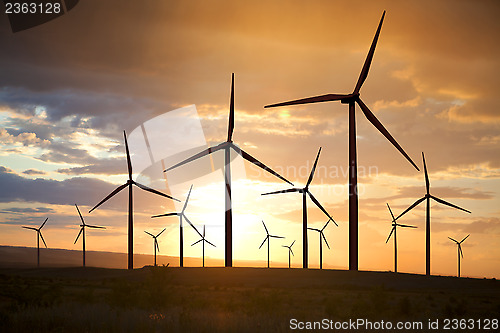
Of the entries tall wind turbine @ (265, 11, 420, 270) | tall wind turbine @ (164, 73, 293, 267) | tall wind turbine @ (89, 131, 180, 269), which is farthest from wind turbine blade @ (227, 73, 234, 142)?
tall wind turbine @ (89, 131, 180, 269)

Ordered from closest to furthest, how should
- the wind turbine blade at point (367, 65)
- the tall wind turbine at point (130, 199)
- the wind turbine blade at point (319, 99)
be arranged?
the wind turbine blade at point (319, 99), the wind turbine blade at point (367, 65), the tall wind turbine at point (130, 199)

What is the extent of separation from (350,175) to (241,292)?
1658cm

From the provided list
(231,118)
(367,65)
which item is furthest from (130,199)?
(367,65)

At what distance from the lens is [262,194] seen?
3590 inches

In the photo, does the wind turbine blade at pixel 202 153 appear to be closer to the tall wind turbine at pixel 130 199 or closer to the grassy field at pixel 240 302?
the grassy field at pixel 240 302

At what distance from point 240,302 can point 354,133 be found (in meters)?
24.5

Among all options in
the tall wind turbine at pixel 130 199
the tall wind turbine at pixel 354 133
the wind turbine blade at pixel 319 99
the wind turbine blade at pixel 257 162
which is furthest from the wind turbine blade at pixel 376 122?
the tall wind turbine at pixel 130 199

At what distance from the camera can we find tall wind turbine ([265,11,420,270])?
59.2 m

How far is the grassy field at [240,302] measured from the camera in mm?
31016

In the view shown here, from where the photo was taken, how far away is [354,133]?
61.8 meters

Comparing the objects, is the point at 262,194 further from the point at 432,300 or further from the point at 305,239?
the point at 432,300

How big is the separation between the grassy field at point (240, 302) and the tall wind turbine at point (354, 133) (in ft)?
13.0

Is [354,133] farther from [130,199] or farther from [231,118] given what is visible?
[130,199]

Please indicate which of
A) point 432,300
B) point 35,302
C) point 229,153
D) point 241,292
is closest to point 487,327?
point 432,300
